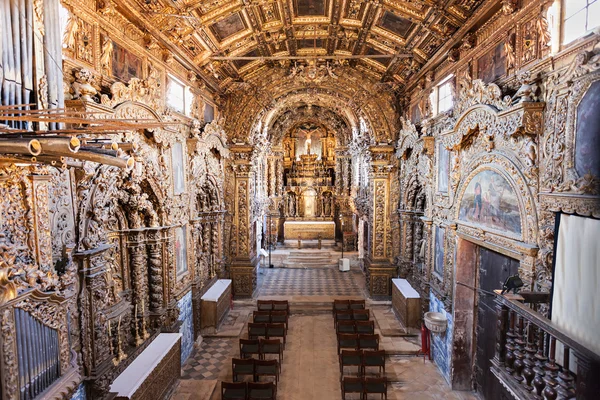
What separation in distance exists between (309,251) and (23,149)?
20.5 metres

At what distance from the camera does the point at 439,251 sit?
10750 mm

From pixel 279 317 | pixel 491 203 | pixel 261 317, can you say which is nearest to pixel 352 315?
pixel 279 317

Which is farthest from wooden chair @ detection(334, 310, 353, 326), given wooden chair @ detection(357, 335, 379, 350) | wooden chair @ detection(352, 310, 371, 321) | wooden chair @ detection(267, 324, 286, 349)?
wooden chair @ detection(267, 324, 286, 349)

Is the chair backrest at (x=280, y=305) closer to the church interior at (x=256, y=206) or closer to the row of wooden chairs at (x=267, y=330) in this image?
the church interior at (x=256, y=206)

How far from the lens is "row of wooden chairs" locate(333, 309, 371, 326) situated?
12477 mm

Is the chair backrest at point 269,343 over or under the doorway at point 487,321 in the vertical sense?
under

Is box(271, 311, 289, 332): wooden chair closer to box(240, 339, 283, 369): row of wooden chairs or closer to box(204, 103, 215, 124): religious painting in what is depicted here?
box(240, 339, 283, 369): row of wooden chairs

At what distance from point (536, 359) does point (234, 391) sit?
6682mm

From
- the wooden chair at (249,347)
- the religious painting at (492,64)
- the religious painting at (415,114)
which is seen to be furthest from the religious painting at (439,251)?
the wooden chair at (249,347)

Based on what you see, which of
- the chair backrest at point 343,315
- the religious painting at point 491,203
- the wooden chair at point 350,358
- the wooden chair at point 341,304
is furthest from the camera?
the wooden chair at point 341,304

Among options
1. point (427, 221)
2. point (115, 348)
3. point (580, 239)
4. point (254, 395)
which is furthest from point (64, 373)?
point (427, 221)

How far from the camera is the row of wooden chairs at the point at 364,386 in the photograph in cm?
820

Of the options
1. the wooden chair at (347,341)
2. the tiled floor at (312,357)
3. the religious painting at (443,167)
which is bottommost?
the tiled floor at (312,357)

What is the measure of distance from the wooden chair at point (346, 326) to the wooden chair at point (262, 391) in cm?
401
